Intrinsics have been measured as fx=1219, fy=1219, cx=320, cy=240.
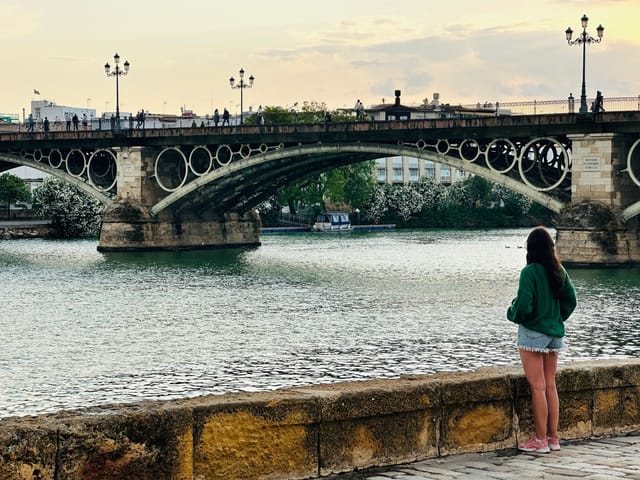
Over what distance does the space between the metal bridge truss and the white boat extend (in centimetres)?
3330

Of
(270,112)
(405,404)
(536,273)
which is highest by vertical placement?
(270,112)

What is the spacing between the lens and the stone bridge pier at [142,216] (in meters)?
71.0

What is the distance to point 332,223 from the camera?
11250cm

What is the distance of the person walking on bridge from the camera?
1047 cm

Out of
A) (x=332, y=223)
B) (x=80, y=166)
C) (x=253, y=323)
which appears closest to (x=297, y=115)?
(x=332, y=223)

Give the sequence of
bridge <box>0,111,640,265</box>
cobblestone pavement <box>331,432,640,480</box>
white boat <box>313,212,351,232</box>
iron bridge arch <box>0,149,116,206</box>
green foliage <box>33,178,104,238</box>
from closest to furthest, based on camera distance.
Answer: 1. cobblestone pavement <box>331,432,640,480</box>
2. bridge <box>0,111,640,265</box>
3. iron bridge arch <box>0,149,116,206</box>
4. green foliage <box>33,178,104,238</box>
5. white boat <box>313,212,351,232</box>

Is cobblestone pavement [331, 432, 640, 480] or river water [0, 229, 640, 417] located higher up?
cobblestone pavement [331, 432, 640, 480]

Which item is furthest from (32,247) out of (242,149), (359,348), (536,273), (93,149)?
(536,273)

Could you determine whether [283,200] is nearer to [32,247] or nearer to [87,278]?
[32,247]

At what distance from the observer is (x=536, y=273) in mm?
10586

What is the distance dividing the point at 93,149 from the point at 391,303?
3756cm

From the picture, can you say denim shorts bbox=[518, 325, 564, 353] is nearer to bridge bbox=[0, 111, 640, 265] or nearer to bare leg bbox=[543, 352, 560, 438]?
bare leg bbox=[543, 352, 560, 438]

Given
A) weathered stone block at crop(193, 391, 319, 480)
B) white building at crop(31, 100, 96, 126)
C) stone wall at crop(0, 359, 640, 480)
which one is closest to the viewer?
stone wall at crop(0, 359, 640, 480)

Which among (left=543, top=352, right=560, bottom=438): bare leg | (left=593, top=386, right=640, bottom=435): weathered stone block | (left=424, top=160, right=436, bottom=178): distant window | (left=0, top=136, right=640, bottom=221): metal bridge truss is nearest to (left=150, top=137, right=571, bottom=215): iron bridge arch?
(left=0, top=136, right=640, bottom=221): metal bridge truss
